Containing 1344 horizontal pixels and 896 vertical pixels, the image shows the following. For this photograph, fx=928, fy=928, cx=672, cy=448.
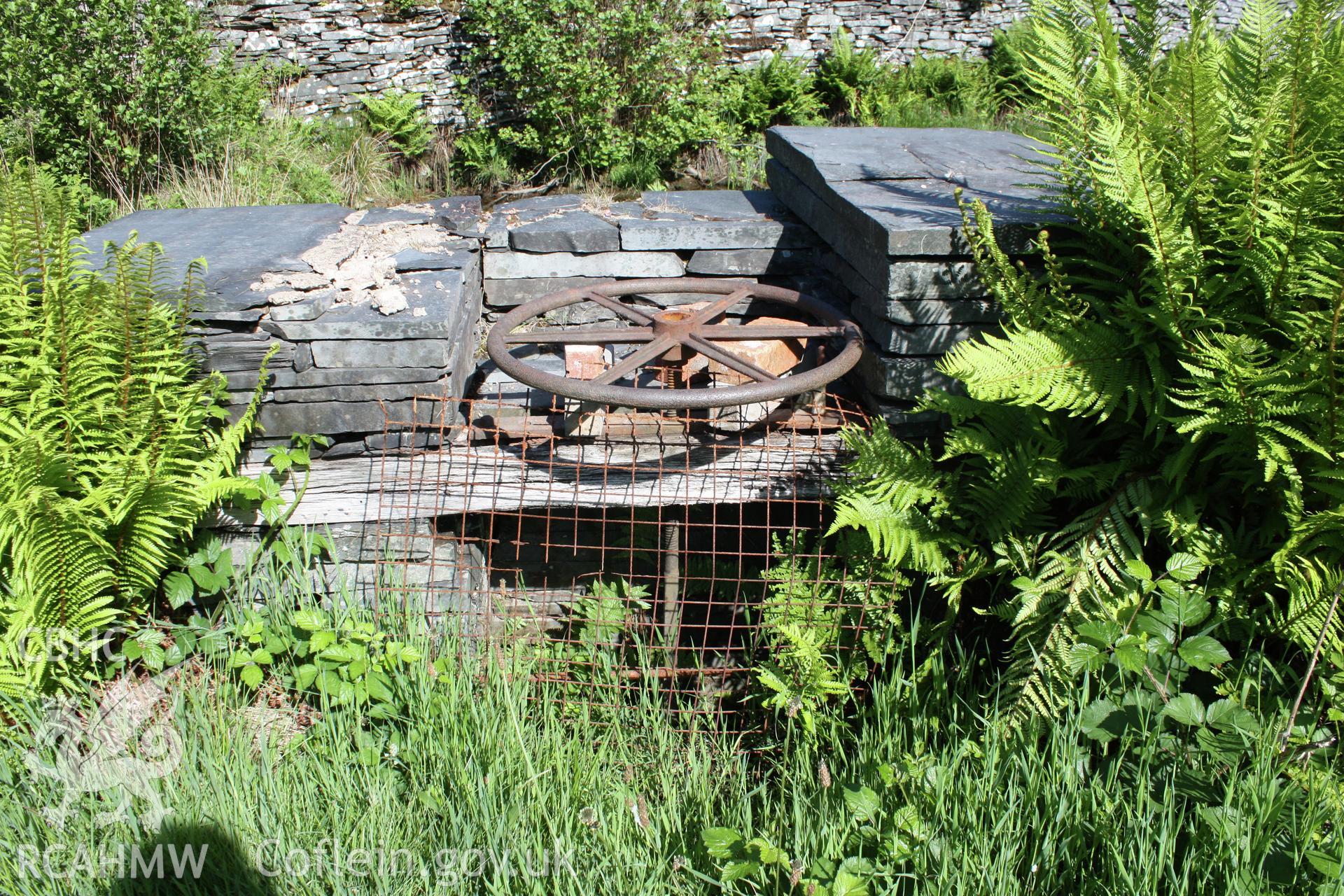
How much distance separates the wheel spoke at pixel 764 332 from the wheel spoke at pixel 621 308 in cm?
25

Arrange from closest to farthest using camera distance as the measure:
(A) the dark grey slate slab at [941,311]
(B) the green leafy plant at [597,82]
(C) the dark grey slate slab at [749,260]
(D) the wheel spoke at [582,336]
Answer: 1. (A) the dark grey slate slab at [941,311]
2. (D) the wheel spoke at [582,336]
3. (C) the dark grey slate slab at [749,260]
4. (B) the green leafy plant at [597,82]

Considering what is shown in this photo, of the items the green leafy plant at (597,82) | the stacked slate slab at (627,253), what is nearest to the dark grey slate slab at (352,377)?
the stacked slate slab at (627,253)

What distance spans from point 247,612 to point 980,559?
1998 millimetres

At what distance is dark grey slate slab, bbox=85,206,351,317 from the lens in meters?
2.87

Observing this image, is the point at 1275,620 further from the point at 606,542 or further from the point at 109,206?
the point at 109,206

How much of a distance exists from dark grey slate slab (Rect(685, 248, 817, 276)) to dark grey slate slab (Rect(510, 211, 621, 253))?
1.13 feet

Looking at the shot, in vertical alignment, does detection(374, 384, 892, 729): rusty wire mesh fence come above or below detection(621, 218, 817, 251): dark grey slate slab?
below

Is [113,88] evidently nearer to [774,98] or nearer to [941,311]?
[774,98]

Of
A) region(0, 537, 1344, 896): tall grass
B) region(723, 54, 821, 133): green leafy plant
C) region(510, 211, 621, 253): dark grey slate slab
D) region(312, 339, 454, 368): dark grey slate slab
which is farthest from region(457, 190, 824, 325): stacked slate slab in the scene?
region(723, 54, 821, 133): green leafy plant

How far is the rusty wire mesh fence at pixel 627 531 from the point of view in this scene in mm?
2629

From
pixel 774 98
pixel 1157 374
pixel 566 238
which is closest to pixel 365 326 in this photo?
pixel 566 238

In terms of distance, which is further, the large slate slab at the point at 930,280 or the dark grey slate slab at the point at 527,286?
the dark grey slate slab at the point at 527,286

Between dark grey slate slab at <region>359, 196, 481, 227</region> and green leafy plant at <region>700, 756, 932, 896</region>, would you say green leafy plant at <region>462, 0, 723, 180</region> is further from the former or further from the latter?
green leafy plant at <region>700, 756, 932, 896</region>

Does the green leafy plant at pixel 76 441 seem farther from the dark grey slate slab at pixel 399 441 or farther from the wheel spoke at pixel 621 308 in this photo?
the wheel spoke at pixel 621 308
